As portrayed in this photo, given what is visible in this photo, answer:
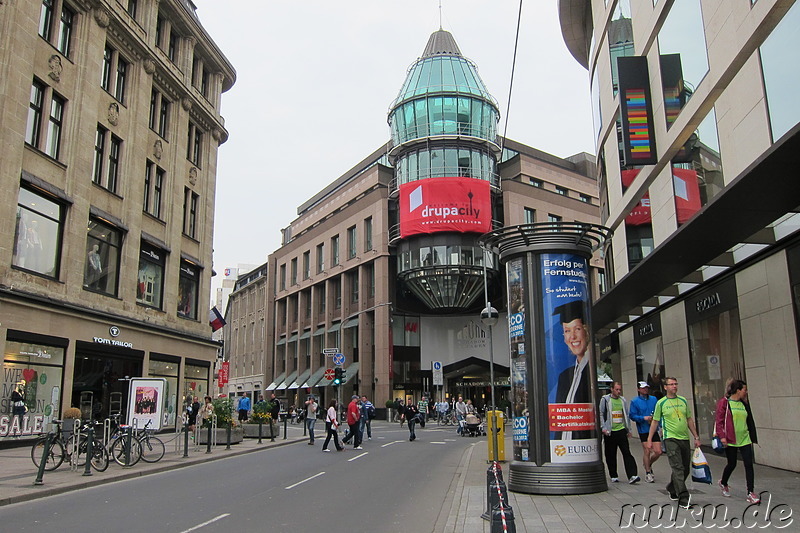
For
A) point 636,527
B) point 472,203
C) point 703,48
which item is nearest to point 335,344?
point 472,203

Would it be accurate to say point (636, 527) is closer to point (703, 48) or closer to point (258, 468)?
point (258, 468)

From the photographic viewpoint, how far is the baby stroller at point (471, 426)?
3039 centimetres

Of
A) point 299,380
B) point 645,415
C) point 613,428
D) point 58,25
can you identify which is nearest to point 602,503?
point 613,428

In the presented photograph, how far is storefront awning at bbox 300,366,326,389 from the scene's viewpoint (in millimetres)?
58562

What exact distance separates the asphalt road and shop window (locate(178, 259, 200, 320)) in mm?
16034

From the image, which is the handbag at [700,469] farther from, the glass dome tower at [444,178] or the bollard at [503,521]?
the glass dome tower at [444,178]

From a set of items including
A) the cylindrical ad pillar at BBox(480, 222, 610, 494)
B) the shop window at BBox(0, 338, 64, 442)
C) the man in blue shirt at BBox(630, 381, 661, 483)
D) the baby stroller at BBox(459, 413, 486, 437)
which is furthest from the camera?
the baby stroller at BBox(459, 413, 486, 437)

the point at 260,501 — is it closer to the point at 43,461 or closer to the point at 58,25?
the point at 43,461

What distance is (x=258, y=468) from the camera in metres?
15.6

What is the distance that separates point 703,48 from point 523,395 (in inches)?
400

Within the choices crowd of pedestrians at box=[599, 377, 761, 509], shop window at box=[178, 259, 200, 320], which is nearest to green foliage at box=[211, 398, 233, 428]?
shop window at box=[178, 259, 200, 320]

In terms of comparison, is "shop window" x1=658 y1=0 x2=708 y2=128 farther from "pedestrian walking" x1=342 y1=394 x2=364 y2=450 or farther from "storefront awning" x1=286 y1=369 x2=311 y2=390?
"storefront awning" x1=286 y1=369 x2=311 y2=390

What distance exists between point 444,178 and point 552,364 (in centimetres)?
4045

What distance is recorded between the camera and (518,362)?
11.0 meters
